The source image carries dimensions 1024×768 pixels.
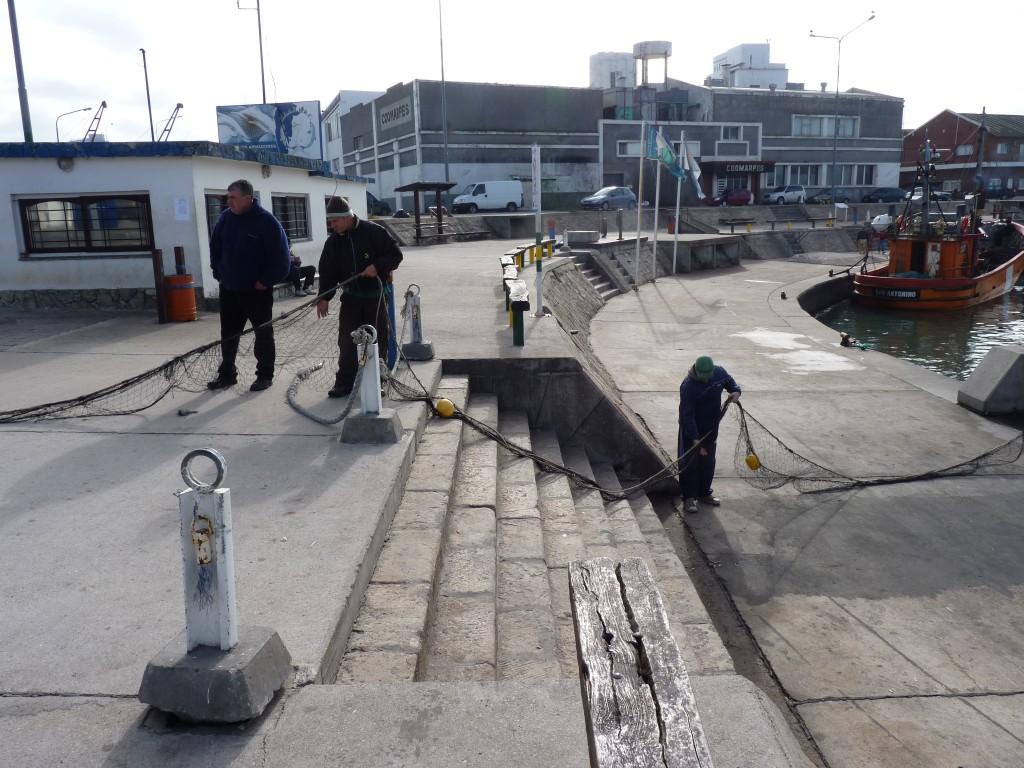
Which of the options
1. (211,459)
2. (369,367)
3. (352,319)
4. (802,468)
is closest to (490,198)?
(802,468)

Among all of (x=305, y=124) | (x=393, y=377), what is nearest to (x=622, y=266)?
(x=305, y=124)

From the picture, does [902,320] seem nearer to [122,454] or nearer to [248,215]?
[248,215]

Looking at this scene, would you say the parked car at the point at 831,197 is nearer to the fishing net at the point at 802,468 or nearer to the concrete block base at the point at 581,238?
the concrete block base at the point at 581,238

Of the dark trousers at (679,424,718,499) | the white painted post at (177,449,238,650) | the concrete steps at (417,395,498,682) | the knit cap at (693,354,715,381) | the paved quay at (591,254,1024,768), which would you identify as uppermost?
the white painted post at (177,449,238,650)

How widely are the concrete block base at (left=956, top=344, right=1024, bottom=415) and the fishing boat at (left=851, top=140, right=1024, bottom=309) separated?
1401 centimetres

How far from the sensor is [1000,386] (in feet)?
35.1

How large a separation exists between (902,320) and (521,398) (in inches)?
767

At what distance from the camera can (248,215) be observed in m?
7.00

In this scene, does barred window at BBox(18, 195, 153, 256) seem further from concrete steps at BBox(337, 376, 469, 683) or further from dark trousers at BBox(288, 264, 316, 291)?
concrete steps at BBox(337, 376, 469, 683)

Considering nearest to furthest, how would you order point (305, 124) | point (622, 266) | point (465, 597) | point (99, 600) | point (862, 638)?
point (99, 600) → point (465, 597) → point (862, 638) → point (622, 266) → point (305, 124)

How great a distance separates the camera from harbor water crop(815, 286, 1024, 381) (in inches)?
743

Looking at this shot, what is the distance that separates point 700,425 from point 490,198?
36.0 metres

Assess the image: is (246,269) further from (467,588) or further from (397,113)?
(397,113)

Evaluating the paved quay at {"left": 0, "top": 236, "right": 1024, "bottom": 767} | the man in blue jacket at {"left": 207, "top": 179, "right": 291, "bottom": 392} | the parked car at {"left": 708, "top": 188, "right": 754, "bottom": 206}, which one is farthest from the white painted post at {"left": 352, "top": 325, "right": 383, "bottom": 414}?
the parked car at {"left": 708, "top": 188, "right": 754, "bottom": 206}
